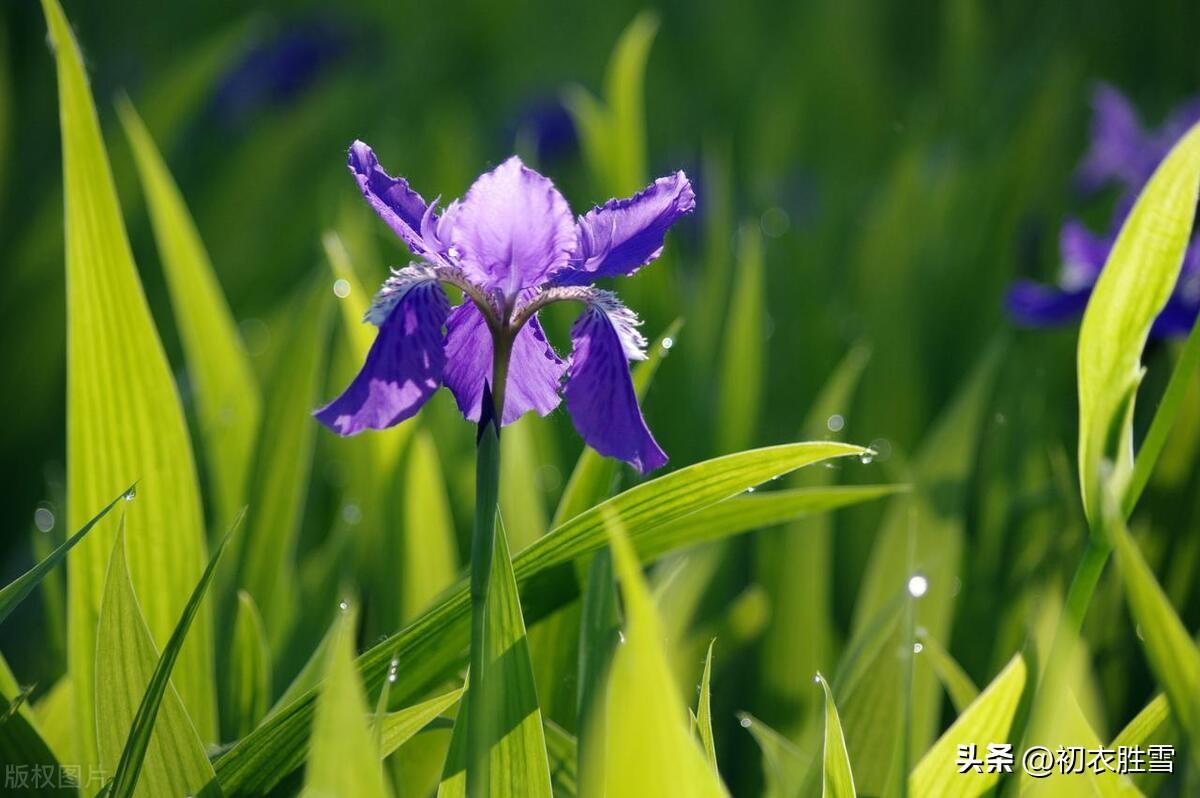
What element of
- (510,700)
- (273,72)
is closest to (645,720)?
(510,700)

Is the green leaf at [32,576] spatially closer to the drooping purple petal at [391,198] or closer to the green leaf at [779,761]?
the drooping purple petal at [391,198]

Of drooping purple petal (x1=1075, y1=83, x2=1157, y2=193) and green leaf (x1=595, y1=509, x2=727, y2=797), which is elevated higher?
drooping purple petal (x1=1075, y1=83, x2=1157, y2=193)

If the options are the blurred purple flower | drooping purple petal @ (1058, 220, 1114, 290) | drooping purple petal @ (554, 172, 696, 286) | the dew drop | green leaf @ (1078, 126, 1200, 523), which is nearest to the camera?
drooping purple petal @ (554, 172, 696, 286)

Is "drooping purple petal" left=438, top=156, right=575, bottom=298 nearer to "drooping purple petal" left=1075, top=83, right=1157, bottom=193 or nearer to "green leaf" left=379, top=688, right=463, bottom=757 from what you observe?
"green leaf" left=379, top=688, right=463, bottom=757

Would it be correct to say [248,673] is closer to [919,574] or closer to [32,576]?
[32,576]

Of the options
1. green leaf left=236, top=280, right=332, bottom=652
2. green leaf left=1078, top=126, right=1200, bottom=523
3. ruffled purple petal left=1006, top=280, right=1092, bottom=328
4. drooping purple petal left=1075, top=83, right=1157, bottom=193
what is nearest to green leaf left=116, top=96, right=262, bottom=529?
green leaf left=236, top=280, right=332, bottom=652

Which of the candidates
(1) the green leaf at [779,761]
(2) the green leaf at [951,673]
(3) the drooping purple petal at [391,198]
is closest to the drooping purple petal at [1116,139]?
(2) the green leaf at [951,673]

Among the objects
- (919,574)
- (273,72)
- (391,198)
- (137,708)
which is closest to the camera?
(391,198)
